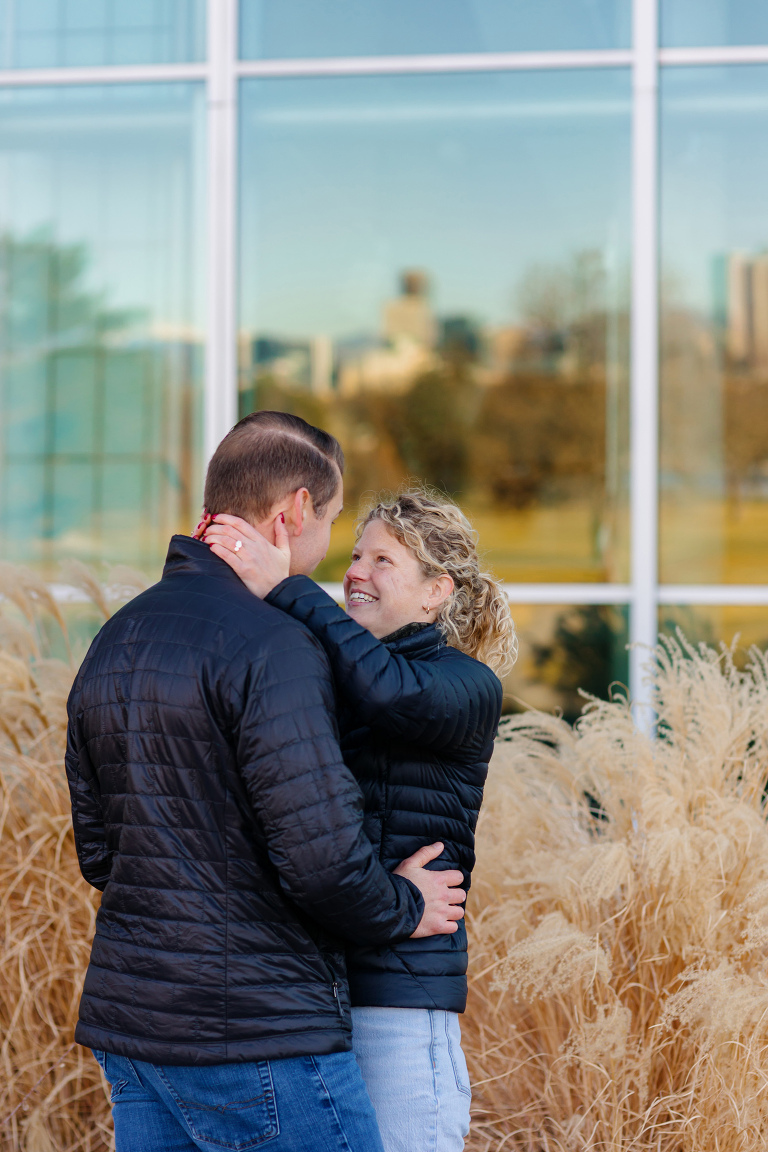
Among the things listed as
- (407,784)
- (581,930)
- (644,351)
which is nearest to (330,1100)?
(407,784)

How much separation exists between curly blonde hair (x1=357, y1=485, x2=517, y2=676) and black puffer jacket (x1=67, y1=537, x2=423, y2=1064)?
0.49 metres

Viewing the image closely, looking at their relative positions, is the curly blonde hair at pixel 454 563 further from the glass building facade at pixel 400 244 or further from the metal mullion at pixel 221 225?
the metal mullion at pixel 221 225

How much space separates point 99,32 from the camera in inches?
211

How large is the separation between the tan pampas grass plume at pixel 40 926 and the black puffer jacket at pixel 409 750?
4.86 ft

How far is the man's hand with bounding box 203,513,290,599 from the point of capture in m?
1.64

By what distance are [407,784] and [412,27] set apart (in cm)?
469

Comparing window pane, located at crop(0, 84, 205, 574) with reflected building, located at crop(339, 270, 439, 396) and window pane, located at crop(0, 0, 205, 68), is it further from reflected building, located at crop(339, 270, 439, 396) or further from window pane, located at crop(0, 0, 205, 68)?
reflected building, located at crop(339, 270, 439, 396)

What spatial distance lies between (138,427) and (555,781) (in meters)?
3.20

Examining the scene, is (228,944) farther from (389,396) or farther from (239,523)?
(389,396)

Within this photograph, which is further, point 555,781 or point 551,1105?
point 555,781

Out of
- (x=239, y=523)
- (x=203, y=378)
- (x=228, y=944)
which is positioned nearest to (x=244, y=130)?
(x=203, y=378)

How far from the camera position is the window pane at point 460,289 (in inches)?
217

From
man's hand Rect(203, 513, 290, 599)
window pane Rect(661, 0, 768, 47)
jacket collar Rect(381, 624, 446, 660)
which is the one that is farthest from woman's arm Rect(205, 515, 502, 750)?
window pane Rect(661, 0, 768, 47)

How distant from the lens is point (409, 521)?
200 cm
